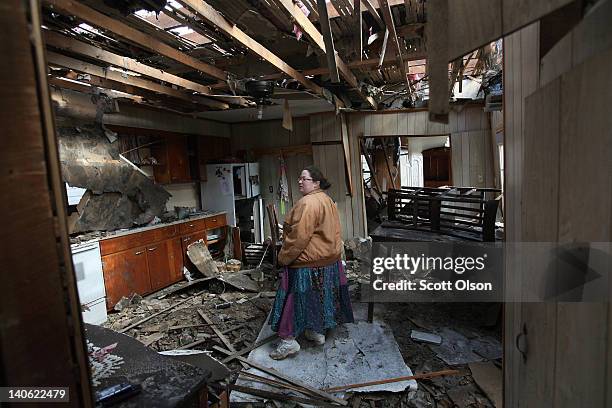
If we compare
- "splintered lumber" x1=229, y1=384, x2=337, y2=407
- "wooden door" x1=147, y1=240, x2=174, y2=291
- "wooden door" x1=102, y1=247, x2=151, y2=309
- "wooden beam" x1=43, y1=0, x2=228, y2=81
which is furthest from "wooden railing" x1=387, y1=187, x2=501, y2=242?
"wooden door" x1=102, y1=247, x2=151, y2=309

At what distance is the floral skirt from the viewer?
2891 millimetres

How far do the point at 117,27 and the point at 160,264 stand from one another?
3.41 meters

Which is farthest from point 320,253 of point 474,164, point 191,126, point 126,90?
point 191,126

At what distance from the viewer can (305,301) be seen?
9.61ft

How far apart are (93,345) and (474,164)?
5197 mm

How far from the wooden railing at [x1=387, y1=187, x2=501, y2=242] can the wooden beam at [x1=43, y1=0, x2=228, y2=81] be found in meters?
2.49

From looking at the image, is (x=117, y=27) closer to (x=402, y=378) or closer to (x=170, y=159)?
(x=402, y=378)

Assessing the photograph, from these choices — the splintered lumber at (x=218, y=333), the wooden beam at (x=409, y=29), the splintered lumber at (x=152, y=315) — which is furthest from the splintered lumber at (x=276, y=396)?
the wooden beam at (x=409, y=29)

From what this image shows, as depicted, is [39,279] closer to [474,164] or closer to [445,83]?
[445,83]

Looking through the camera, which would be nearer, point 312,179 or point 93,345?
point 93,345

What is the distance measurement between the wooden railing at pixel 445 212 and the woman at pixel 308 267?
106cm

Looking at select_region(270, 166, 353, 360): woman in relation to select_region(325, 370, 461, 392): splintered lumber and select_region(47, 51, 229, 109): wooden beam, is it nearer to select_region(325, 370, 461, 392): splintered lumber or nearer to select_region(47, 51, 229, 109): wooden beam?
select_region(325, 370, 461, 392): splintered lumber

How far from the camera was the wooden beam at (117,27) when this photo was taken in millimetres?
1639

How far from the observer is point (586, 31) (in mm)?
769
